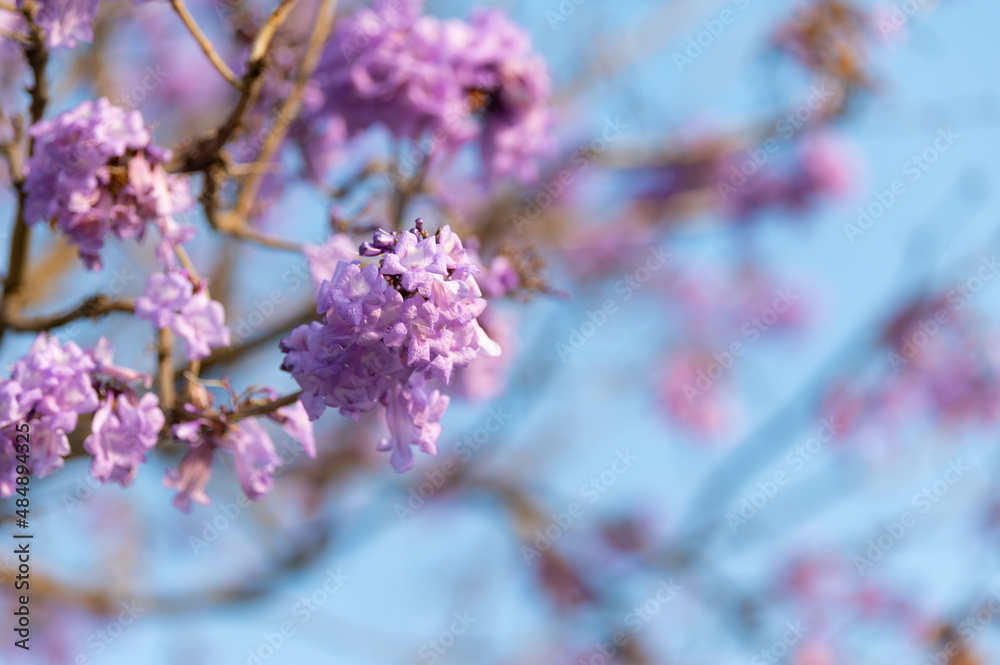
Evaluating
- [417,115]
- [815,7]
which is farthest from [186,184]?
[815,7]

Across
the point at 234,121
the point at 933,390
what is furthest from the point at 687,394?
the point at 234,121

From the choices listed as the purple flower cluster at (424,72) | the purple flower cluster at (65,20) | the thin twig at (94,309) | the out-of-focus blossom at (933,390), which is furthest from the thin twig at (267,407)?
the out-of-focus blossom at (933,390)

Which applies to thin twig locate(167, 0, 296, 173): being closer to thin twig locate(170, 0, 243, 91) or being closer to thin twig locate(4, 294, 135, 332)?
thin twig locate(170, 0, 243, 91)

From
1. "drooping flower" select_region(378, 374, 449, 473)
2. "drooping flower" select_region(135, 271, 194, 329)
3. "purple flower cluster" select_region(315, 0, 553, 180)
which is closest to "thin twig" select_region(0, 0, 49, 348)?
"drooping flower" select_region(135, 271, 194, 329)

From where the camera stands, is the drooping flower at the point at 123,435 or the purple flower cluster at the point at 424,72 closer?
the drooping flower at the point at 123,435

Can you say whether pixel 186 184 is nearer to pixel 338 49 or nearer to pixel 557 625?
pixel 338 49

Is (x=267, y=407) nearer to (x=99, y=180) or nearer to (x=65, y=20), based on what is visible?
(x=99, y=180)

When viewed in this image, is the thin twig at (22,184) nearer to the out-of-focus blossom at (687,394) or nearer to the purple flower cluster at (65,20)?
the purple flower cluster at (65,20)
